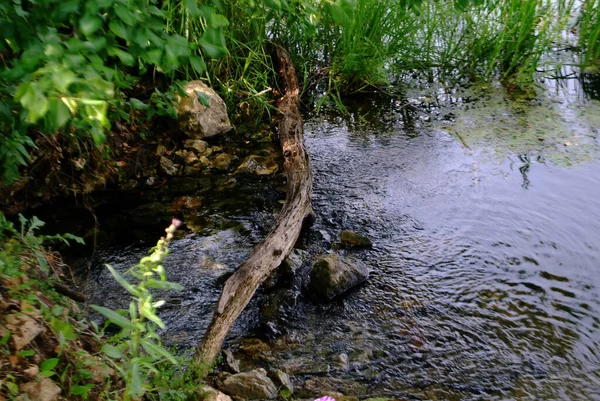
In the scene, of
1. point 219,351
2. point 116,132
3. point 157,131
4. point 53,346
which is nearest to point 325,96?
point 157,131

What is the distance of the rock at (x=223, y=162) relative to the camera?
166 inches

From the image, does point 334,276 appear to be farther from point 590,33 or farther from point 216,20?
point 590,33

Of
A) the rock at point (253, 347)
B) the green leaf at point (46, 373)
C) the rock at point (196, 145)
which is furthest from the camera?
the rock at point (196, 145)

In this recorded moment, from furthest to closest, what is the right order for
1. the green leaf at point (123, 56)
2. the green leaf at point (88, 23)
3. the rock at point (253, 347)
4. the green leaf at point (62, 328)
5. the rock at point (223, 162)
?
the rock at point (223, 162)
the rock at point (253, 347)
the green leaf at point (62, 328)
the green leaf at point (123, 56)
the green leaf at point (88, 23)

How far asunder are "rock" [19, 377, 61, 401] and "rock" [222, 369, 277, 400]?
836 mm

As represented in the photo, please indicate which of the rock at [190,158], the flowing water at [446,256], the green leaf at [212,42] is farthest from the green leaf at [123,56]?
the rock at [190,158]

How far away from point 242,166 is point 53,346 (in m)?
2.64

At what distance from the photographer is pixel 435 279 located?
3014mm

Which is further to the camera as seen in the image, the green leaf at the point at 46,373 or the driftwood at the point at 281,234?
the driftwood at the point at 281,234

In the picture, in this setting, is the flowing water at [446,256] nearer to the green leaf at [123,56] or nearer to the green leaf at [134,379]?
the green leaf at [134,379]

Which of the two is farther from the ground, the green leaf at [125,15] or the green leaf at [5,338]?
the green leaf at [125,15]

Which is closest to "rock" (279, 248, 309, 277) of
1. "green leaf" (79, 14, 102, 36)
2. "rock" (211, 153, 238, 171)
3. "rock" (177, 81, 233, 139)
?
"rock" (211, 153, 238, 171)

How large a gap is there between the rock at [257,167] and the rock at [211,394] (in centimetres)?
225

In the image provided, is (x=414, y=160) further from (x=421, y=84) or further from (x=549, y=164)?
(x=421, y=84)
